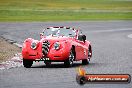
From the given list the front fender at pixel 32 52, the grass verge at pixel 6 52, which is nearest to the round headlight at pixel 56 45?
the front fender at pixel 32 52

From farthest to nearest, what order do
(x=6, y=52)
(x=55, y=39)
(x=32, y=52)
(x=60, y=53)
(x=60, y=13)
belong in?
(x=60, y=13)
(x=6, y=52)
(x=55, y=39)
(x=32, y=52)
(x=60, y=53)

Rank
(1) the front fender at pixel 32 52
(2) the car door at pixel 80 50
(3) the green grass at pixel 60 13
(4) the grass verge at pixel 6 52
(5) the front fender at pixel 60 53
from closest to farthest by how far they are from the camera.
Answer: (5) the front fender at pixel 60 53
(1) the front fender at pixel 32 52
(2) the car door at pixel 80 50
(4) the grass verge at pixel 6 52
(3) the green grass at pixel 60 13

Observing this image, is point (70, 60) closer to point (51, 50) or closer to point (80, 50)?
point (51, 50)

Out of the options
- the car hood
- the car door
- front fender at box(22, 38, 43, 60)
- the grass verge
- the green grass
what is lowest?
the green grass

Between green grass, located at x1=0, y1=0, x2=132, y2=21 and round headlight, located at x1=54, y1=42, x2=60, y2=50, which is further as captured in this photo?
green grass, located at x1=0, y1=0, x2=132, y2=21

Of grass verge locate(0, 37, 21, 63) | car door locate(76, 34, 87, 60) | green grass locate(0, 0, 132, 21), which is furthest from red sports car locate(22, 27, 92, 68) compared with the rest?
green grass locate(0, 0, 132, 21)

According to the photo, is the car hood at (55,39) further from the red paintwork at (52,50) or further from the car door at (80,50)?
the car door at (80,50)

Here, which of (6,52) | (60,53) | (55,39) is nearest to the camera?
(60,53)

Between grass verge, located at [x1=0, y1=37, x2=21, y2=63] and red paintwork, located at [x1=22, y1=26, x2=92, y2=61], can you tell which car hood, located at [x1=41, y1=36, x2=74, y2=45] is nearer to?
red paintwork, located at [x1=22, y1=26, x2=92, y2=61]

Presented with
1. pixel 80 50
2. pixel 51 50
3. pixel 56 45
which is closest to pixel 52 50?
pixel 51 50

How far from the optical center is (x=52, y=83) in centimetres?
1381

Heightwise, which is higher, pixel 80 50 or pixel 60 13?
pixel 80 50

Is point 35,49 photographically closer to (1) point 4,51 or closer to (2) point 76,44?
(2) point 76,44

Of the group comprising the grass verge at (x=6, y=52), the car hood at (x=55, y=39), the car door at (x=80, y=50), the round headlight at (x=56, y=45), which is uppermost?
the car hood at (x=55, y=39)
